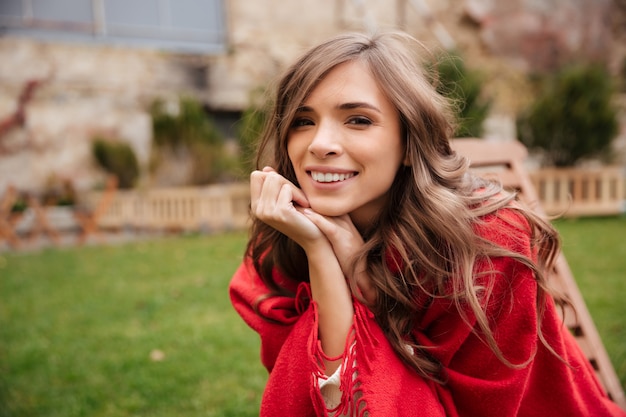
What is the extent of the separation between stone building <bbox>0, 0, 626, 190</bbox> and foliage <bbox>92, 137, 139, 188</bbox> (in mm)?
743

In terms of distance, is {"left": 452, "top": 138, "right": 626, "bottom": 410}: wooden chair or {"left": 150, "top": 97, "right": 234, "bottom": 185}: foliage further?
{"left": 150, "top": 97, "right": 234, "bottom": 185}: foliage

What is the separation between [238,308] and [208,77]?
11777 mm

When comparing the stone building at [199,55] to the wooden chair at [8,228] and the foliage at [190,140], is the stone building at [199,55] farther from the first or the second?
the wooden chair at [8,228]

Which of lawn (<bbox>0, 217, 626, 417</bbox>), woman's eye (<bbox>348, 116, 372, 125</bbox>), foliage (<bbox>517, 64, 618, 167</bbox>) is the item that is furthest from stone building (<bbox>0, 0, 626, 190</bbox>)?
woman's eye (<bbox>348, 116, 372, 125</bbox>)

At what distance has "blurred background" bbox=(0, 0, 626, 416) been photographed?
320cm

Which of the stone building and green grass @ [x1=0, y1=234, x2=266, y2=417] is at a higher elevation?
the stone building

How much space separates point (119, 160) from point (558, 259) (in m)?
10.2

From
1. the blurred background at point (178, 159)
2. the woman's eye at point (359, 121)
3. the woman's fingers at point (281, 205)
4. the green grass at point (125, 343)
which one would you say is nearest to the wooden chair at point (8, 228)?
the blurred background at point (178, 159)

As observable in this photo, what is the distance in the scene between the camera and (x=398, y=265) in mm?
1442

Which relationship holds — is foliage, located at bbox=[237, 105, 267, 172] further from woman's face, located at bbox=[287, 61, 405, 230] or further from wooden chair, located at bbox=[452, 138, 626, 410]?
wooden chair, located at bbox=[452, 138, 626, 410]

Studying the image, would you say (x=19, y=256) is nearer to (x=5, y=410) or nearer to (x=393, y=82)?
(x=5, y=410)

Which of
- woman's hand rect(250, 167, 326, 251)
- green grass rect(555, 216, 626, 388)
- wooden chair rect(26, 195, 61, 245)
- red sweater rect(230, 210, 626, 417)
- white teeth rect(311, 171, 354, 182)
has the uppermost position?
white teeth rect(311, 171, 354, 182)

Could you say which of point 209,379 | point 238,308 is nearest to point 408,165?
point 238,308

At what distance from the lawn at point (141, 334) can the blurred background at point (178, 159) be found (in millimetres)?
18
